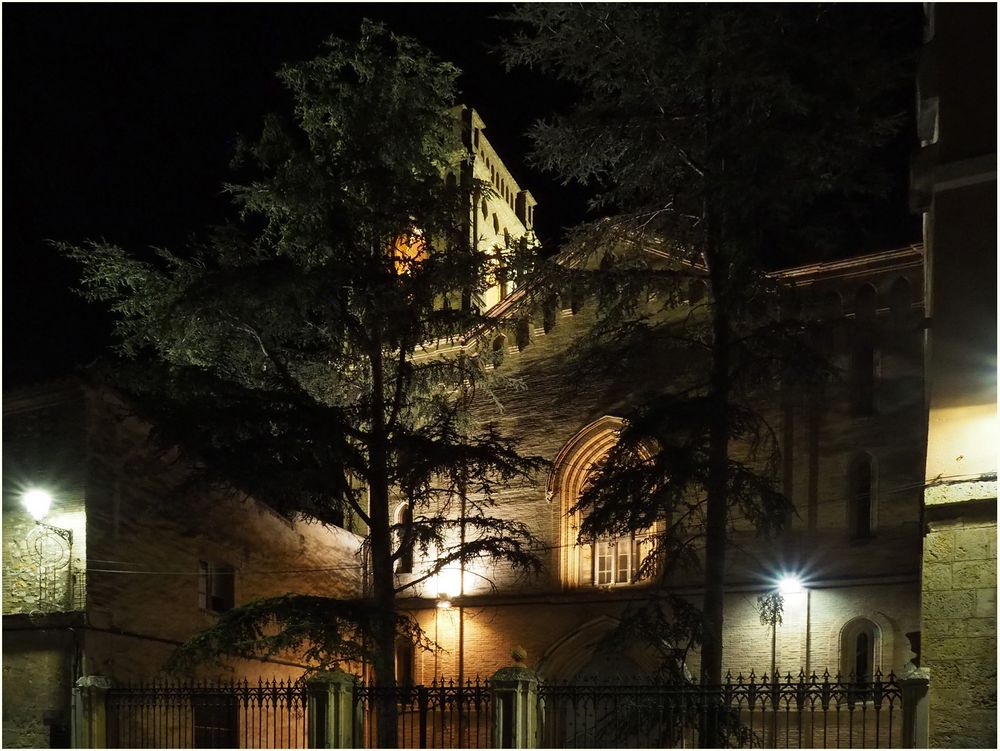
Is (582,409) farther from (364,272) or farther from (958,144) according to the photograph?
(958,144)

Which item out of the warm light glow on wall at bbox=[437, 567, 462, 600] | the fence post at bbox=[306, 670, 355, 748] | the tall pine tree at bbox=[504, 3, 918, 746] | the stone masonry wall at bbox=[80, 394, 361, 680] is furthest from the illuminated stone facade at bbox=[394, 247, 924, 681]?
the fence post at bbox=[306, 670, 355, 748]

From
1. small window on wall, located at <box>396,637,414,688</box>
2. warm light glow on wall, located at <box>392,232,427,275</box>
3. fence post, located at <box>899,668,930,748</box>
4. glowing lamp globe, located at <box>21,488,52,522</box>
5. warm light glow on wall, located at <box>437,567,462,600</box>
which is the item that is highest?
warm light glow on wall, located at <box>392,232,427,275</box>

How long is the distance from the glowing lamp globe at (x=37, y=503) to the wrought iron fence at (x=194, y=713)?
9.82 ft

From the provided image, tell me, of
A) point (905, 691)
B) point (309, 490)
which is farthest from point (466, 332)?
point (905, 691)

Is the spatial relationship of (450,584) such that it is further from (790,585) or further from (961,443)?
(961,443)

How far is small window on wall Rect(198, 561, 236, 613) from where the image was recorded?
1933 cm

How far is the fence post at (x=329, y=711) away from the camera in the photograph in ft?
39.0

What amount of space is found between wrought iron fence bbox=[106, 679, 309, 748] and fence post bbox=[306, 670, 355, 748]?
187mm

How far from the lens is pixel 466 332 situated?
52.1 feet

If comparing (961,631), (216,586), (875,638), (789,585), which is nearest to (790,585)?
(789,585)

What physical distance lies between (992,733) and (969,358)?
3404mm

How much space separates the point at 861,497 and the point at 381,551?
8.75 meters

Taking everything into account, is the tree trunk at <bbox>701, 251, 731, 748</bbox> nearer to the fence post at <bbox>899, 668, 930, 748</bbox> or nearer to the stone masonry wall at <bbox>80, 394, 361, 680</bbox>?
the fence post at <bbox>899, 668, 930, 748</bbox>

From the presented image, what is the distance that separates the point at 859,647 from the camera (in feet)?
60.4
